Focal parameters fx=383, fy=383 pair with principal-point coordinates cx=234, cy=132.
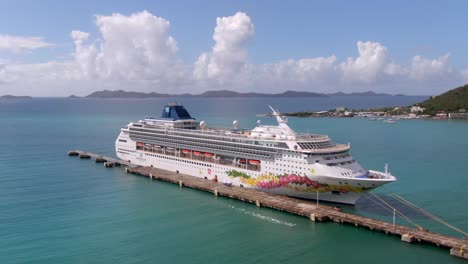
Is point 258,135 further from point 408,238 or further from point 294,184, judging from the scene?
point 408,238

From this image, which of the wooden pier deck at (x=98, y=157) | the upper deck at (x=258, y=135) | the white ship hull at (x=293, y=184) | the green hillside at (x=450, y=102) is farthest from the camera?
the green hillside at (x=450, y=102)

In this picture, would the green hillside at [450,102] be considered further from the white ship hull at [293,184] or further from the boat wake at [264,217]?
the boat wake at [264,217]

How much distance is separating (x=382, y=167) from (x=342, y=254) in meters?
27.3

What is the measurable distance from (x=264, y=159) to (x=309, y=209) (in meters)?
6.87

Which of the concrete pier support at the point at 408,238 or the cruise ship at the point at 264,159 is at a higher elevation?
the cruise ship at the point at 264,159

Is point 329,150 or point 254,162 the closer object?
point 329,150

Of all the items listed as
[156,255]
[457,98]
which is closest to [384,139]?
[156,255]

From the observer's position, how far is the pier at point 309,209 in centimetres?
2478

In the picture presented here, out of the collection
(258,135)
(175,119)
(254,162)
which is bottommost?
(254,162)

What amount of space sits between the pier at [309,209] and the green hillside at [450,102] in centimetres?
12107

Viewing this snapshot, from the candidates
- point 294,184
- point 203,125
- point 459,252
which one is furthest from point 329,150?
point 203,125

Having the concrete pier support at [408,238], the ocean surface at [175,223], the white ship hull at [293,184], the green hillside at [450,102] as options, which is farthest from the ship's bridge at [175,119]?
the green hillside at [450,102]

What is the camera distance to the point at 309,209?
102ft

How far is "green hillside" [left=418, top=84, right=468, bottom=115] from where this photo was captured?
136625 millimetres
